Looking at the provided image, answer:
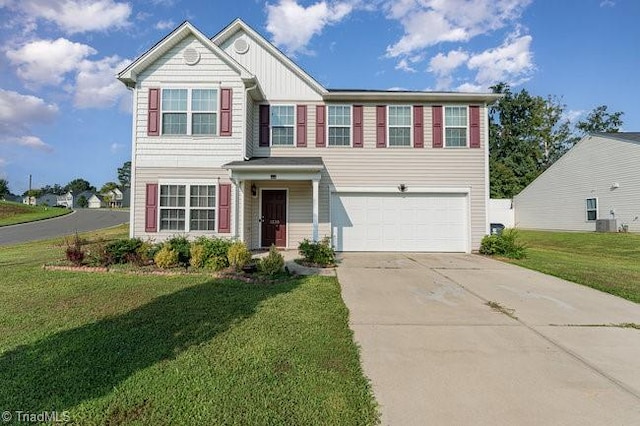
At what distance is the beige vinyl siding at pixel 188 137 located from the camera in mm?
11266

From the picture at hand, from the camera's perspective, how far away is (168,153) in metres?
11.4

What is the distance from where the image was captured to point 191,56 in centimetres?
1124

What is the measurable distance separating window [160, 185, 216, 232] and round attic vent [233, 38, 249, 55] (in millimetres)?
5323

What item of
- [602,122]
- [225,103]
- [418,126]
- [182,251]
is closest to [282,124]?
[225,103]

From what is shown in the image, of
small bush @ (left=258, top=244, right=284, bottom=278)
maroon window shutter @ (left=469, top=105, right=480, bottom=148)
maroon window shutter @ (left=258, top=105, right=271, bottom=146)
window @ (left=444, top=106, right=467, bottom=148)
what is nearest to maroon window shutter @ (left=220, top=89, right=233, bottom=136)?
maroon window shutter @ (left=258, top=105, right=271, bottom=146)

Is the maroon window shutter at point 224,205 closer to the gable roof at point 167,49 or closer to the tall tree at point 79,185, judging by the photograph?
the gable roof at point 167,49

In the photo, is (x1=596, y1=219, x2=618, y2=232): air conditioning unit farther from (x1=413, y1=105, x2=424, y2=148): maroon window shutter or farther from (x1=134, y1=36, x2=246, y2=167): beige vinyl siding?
(x1=134, y1=36, x2=246, y2=167): beige vinyl siding

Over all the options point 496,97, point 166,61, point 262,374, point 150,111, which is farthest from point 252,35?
point 262,374

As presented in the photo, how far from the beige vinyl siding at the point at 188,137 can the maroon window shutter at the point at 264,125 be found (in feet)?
4.14

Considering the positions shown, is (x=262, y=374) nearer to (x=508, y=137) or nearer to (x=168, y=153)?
(x=168, y=153)

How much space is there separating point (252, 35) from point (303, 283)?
987cm

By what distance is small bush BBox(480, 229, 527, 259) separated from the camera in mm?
11603

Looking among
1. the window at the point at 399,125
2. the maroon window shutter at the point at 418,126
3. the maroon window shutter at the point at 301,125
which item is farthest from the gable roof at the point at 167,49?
the maroon window shutter at the point at 418,126

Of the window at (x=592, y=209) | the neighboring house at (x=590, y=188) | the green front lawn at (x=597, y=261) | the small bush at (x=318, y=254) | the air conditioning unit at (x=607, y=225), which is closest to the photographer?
the green front lawn at (x=597, y=261)
